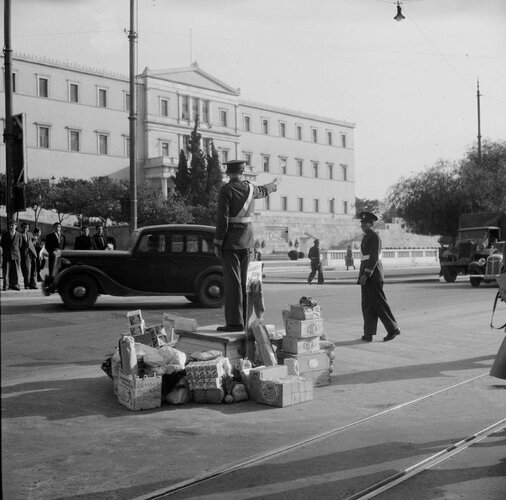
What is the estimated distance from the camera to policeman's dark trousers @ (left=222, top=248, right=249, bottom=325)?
278 inches

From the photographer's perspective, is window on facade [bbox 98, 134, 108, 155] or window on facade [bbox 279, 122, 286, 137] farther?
window on facade [bbox 279, 122, 286, 137]

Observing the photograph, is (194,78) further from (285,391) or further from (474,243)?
(285,391)

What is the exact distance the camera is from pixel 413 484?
12.7 ft

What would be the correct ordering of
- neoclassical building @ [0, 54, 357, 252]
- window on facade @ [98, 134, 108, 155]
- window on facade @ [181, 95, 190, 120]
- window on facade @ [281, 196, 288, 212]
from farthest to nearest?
window on facade @ [281, 196, 288, 212]
window on facade @ [181, 95, 190, 120]
window on facade @ [98, 134, 108, 155]
neoclassical building @ [0, 54, 357, 252]

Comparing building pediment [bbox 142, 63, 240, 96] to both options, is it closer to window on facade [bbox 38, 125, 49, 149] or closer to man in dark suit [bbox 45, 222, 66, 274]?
window on facade [bbox 38, 125, 49, 149]

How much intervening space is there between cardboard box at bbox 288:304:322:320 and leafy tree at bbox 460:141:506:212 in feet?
120

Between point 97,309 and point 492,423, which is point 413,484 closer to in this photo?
point 492,423

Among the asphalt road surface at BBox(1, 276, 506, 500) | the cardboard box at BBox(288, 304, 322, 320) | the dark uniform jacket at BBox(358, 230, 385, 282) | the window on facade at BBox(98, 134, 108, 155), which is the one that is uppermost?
the window on facade at BBox(98, 134, 108, 155)

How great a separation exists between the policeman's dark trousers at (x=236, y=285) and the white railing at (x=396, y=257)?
38426 mm

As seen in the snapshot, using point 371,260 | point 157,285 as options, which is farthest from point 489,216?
point 371,260

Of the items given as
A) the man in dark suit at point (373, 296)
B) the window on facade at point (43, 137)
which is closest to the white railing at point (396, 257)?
the window on facade at point (43, 137)

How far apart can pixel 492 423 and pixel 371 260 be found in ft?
14.6

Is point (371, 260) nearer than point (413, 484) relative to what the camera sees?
No

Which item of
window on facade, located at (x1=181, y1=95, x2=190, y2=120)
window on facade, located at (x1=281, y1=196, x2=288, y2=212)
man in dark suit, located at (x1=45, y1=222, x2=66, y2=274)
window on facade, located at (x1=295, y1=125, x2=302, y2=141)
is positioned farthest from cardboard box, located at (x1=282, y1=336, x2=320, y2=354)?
window on facade, located at (x1=295, y1=125, x2=302, y2=141)
